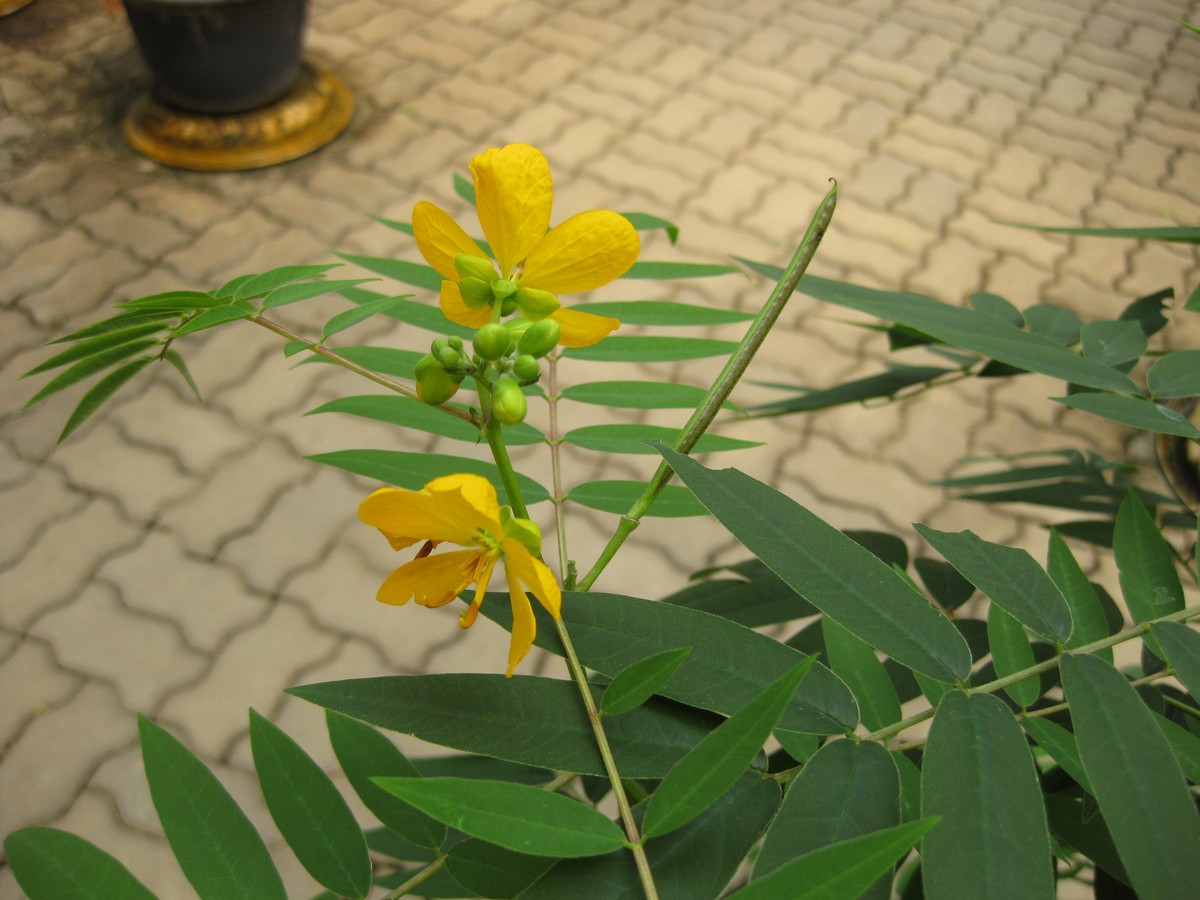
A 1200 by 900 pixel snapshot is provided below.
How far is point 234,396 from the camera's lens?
265cm

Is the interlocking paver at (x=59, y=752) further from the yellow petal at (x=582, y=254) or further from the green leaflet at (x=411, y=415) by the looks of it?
the yellow petal at (x=582, y=254)

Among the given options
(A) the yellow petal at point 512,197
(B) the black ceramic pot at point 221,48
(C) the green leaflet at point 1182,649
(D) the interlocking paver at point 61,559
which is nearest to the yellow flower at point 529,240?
(A) the yellow petal at point 512,197

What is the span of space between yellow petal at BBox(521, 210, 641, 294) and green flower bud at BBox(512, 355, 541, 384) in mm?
47

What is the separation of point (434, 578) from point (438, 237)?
7.4 inches

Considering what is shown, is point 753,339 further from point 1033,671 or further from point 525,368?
point 1033,671

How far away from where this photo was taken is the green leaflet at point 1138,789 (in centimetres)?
39

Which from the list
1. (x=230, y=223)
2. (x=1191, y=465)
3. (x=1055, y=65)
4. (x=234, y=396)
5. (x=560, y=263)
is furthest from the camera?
(x=1055, y=65)

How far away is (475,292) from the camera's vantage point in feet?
1.67

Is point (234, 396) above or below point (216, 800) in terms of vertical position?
below

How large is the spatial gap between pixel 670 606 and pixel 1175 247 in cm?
372

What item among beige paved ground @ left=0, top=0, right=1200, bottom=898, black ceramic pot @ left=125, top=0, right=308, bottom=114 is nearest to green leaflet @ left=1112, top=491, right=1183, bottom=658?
beige paved ground @ left=0, top=0, right=1200, bottom=898

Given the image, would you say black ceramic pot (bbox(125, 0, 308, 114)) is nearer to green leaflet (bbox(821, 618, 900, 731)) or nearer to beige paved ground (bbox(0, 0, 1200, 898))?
beige paved ground (bbox(0, 0, 1200, 898))

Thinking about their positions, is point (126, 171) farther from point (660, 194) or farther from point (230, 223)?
point (660, 194)

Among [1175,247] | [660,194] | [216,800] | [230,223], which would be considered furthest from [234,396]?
[1175,247]
